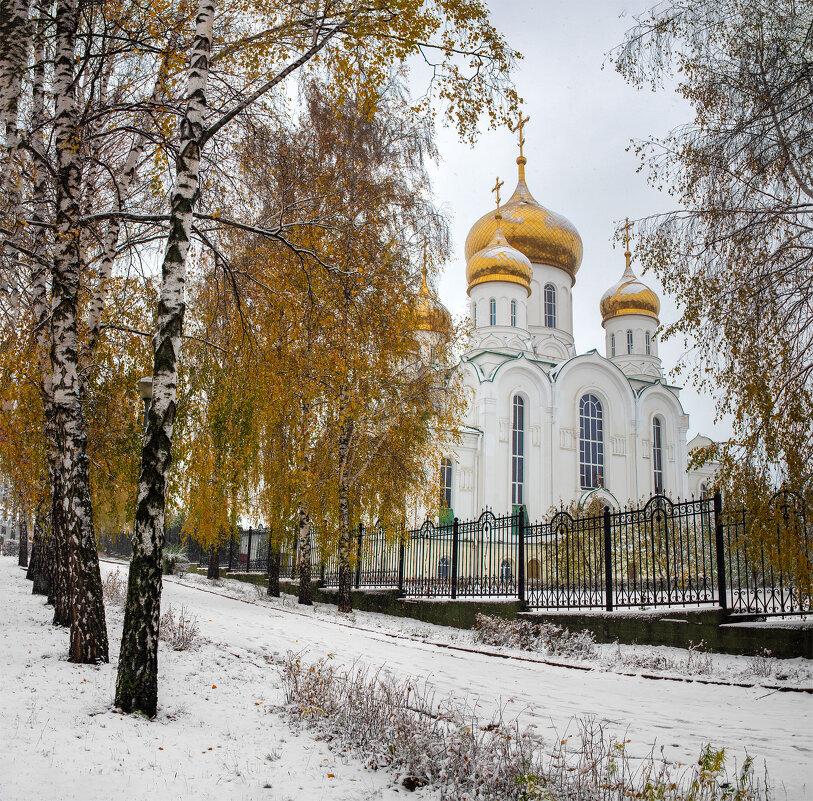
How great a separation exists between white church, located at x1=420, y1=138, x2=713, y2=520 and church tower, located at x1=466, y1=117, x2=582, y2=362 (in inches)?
2.4

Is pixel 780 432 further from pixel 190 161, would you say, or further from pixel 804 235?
pixel 190 161

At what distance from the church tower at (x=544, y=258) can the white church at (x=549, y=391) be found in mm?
60

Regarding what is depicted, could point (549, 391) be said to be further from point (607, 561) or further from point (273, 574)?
point (607, 561)

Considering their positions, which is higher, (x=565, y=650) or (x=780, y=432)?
(x=780, y=432)

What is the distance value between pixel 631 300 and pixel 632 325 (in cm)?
146

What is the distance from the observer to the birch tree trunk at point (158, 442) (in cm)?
443

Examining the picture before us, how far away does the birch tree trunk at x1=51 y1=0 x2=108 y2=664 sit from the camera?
546 centimetres

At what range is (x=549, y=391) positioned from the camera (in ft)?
107

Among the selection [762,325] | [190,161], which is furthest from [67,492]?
[762,325]

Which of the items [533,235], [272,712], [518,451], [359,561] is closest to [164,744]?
[272,712]

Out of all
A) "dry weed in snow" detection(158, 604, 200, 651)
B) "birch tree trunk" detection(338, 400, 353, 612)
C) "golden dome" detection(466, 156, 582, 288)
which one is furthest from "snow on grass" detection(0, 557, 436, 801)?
"golden dome" detection(466, 156, 582, 288)

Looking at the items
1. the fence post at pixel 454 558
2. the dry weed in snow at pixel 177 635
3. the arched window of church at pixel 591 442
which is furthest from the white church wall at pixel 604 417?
the dry weed in snow at pixel 177 635

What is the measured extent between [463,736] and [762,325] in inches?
253

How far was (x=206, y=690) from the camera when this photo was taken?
5.16 m
